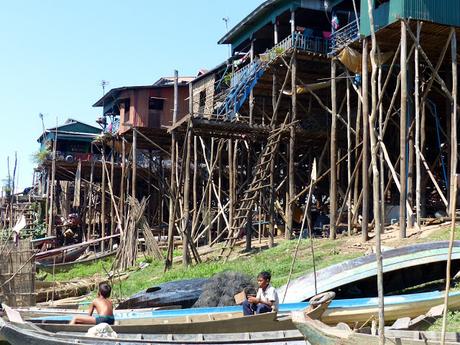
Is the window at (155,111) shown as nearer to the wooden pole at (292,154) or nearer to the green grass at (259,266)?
the wooden pole at (292,154)

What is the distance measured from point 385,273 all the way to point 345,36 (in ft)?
32.9

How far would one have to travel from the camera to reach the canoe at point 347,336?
5508 mm

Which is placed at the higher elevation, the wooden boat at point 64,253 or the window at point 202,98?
the window at point 202,98

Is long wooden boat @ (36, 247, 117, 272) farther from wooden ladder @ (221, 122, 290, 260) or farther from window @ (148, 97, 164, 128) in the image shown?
window @ (148, 97, 164, 128)

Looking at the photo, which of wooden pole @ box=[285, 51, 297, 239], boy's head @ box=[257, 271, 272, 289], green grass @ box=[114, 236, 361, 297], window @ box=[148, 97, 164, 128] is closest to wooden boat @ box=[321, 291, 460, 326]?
boy's head @ box=[257, 271, 272, 289]

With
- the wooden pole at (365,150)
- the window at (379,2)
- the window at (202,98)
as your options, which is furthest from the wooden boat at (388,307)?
the window at (202,98)

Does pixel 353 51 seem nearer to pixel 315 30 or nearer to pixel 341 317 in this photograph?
pixel 315 30

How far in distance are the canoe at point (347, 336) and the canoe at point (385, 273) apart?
4561 mm

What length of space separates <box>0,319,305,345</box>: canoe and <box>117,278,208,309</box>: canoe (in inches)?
125

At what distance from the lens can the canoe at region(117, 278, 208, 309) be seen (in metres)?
11.7

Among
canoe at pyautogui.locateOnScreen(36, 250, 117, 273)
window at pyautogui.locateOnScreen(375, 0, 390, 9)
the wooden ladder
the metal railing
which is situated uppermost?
window at pyautogui.locateOnScreen(375, 0, 390, 9)

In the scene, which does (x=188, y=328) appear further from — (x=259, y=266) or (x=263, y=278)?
(x=259, y=266)

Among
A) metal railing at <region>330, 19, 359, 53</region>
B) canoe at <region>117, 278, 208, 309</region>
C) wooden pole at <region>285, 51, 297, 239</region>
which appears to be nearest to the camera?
canoe at <region>117, 278, 208, 309</region>

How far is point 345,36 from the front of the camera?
19.5 metres
